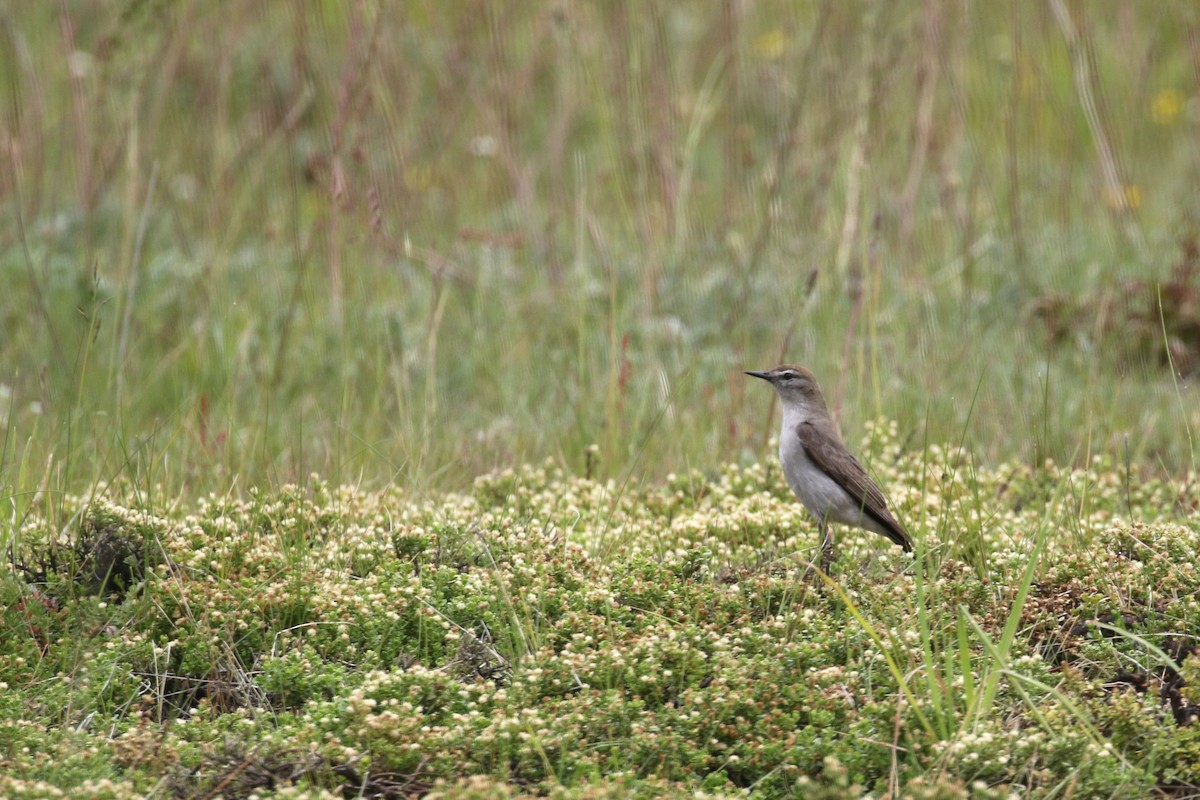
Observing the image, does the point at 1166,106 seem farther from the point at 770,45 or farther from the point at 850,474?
the point at 850,474

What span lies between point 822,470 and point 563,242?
4.60m

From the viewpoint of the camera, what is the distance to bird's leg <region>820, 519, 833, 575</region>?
5.09 m

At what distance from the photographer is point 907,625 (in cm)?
443

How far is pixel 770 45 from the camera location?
1113 cm

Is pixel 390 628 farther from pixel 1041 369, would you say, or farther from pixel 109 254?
pixel 109 254

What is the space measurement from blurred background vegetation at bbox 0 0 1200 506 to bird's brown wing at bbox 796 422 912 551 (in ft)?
1.65

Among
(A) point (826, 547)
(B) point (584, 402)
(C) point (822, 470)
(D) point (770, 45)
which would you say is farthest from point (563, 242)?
(A) point (826, 547)

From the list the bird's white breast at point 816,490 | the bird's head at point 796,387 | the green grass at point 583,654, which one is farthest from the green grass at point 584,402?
the bird's head at point 796,387

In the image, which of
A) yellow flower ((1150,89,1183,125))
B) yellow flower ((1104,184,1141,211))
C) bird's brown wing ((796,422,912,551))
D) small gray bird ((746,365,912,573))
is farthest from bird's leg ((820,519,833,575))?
yellow flower ((1150,89,1183,125))

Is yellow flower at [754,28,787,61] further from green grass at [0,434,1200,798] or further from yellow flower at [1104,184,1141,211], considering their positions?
green grass at [0,434,1200,798]

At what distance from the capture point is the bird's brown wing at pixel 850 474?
538 centimetres

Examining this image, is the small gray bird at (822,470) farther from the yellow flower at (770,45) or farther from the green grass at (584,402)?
the yellow flower at (770,45)

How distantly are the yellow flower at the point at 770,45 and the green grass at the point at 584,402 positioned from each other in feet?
0.19

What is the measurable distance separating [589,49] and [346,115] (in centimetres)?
330
